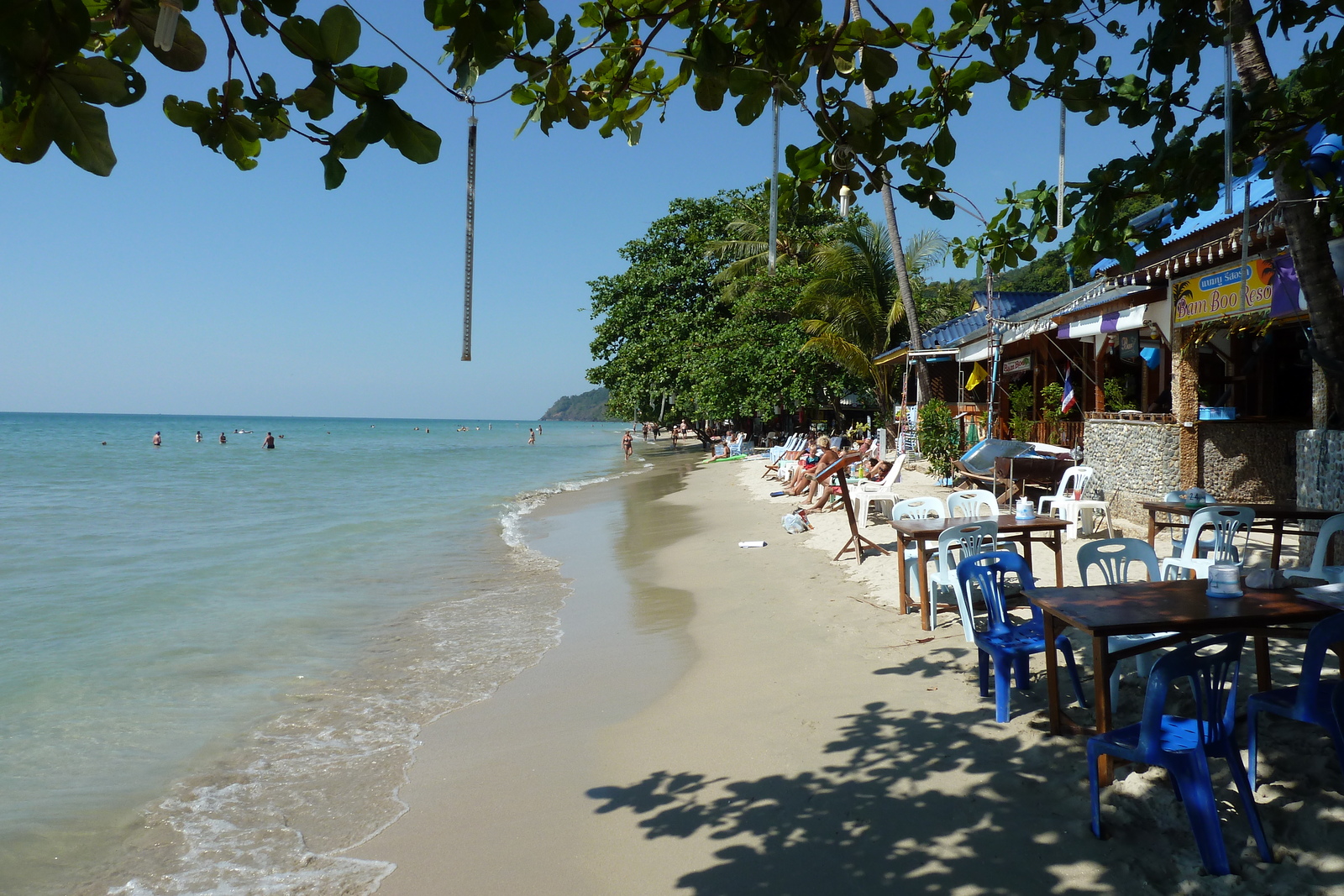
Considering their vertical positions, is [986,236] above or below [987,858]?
above

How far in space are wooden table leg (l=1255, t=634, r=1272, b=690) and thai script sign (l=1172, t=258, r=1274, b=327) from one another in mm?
4406

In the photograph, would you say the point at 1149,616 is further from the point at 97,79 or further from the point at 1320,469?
the point at 1320,469

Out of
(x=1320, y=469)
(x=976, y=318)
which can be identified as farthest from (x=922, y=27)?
(x=976, y=318)

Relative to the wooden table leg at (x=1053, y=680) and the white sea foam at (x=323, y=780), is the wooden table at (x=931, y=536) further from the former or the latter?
the white sea foam at (x=323, y=780)

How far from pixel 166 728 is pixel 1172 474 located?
A: 9954 mm

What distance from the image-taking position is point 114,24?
2.04 m

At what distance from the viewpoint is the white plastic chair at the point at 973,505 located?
766 cm

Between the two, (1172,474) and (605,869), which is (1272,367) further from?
(605,869)

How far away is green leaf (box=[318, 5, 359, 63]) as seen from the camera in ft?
6.12

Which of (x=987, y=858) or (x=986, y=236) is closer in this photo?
(x=987, y=858)

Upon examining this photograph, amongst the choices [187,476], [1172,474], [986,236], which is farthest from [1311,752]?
[187,476]

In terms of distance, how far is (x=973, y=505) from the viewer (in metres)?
7.72

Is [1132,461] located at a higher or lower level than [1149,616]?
higher

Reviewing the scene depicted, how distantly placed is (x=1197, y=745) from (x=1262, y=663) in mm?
1319
